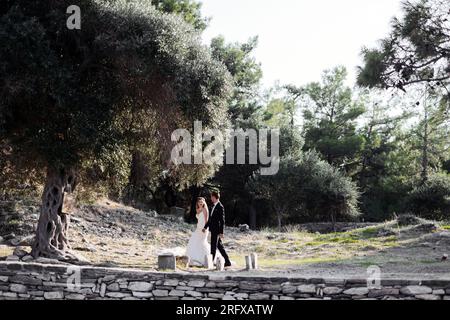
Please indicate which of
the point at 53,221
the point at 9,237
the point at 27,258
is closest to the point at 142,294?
the point at 27,258

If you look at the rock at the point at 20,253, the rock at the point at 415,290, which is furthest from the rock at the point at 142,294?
the rock at the point at 20,253

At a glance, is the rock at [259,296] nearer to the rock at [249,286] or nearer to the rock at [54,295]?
the rock at [249,286]

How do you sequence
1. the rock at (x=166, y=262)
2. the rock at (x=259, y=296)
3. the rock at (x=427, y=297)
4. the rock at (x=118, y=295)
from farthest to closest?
the rock at (x=166, y=262) < the rock at (x=118, y=295) < the rock at (x=259, y=296) < the rock at (x=427, y=297)

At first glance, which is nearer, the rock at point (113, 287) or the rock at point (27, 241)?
the rock at point (113, 287)

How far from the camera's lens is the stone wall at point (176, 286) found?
8.91 m

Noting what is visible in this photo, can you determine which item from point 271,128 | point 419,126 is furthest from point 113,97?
point 419,126

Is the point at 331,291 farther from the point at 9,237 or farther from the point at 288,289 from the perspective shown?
the point at 9,237

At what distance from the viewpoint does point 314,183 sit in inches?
1361

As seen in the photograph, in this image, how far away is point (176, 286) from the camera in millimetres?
9789

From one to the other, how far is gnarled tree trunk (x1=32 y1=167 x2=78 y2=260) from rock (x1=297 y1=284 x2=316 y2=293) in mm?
7061

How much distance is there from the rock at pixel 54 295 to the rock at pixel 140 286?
1.40 metres

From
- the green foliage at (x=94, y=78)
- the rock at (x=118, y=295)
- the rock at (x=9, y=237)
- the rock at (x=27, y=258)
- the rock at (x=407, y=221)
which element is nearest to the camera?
the rock at (x=118, y=295)

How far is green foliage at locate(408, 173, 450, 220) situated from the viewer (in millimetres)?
34719

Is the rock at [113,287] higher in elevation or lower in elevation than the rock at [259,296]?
higher
